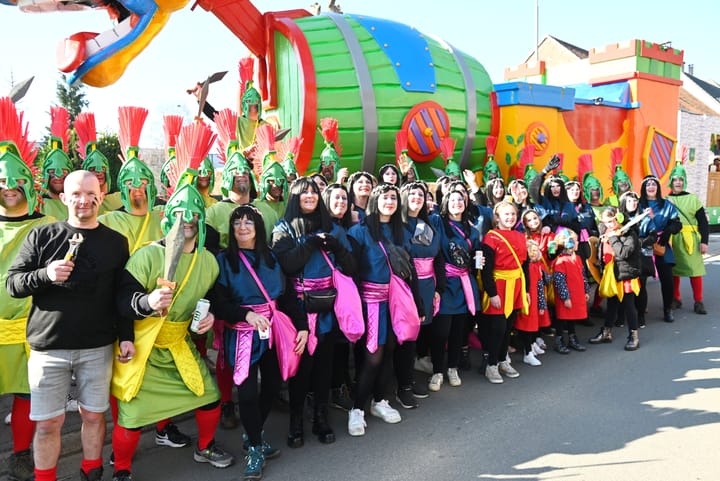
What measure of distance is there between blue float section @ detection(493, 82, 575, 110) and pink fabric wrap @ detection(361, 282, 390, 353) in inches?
164

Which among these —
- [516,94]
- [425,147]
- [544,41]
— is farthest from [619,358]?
[544,41]

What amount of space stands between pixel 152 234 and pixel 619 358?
4.01 metres

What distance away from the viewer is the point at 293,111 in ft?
18.2

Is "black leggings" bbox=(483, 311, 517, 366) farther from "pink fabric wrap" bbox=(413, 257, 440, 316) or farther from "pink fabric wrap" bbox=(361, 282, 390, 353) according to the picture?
"pink fabric wrap" bbox=(361, 282, 390, 353)

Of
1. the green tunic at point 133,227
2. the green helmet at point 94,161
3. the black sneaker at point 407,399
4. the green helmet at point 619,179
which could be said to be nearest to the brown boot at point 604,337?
the green helmet at point 619,179

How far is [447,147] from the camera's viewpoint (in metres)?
5.98

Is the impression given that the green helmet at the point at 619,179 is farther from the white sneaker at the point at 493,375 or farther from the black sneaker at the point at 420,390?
the black sneaker at the point at 420,390

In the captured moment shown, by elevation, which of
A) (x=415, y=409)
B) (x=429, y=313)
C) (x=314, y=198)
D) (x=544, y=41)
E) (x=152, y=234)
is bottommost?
(x=415, y=409)

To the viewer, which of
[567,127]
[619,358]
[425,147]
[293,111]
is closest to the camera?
[619,358]

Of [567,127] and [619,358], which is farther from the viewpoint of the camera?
[567,127]

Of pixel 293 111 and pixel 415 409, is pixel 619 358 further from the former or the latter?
pixel 293 111

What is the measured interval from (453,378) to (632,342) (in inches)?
78.9

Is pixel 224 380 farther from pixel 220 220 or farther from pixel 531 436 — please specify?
pixel 531 436

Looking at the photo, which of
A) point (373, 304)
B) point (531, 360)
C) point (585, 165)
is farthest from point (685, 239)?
point (373, 304)
